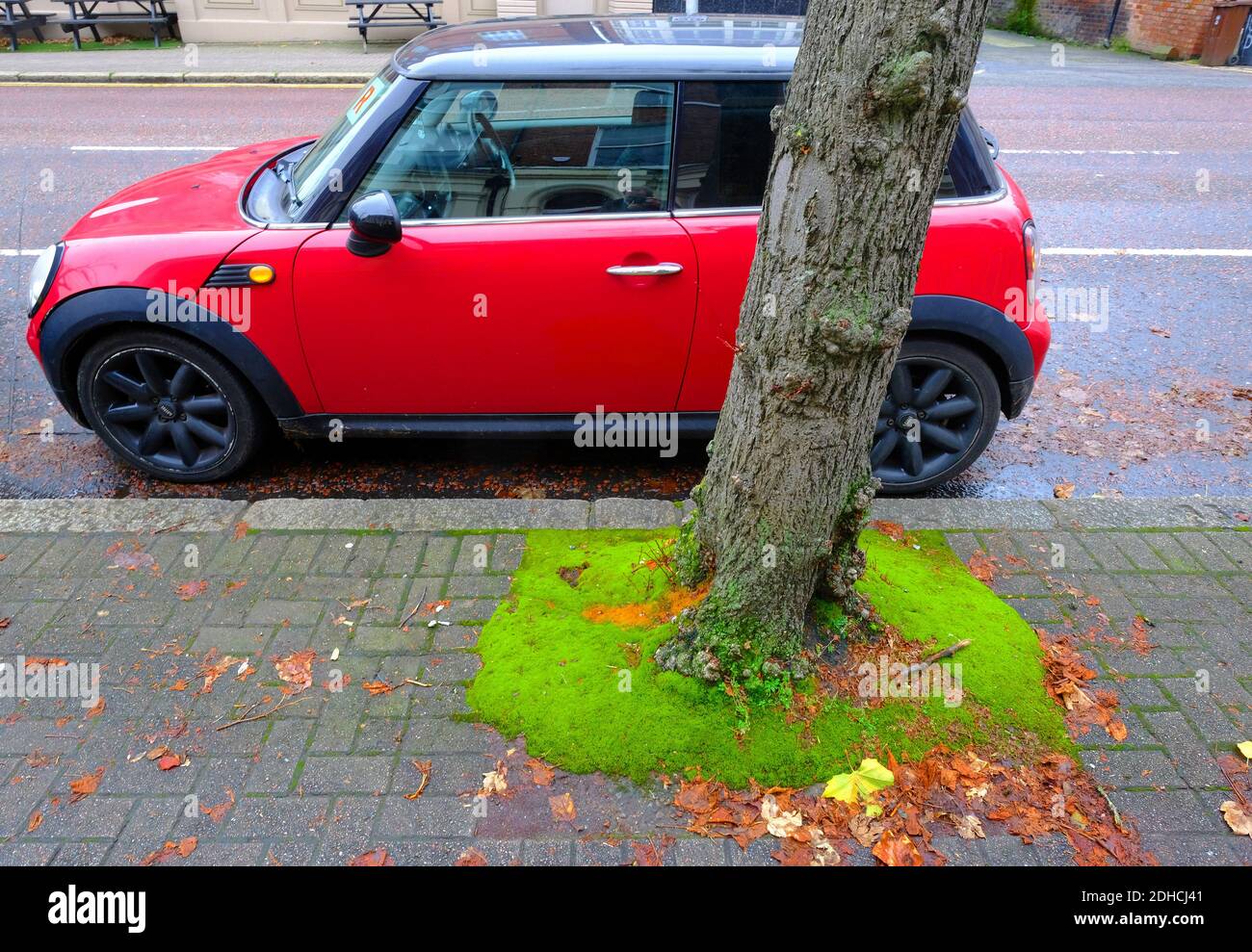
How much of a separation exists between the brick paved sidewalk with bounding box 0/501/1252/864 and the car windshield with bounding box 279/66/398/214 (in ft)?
4.51

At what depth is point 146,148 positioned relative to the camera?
387 inches

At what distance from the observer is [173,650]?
314 centimetres

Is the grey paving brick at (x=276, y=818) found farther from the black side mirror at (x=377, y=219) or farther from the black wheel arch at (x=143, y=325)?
the black side mirror at (x=377, y=219)

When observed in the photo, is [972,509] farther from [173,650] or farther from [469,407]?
[173,650]

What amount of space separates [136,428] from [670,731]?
2971 mm

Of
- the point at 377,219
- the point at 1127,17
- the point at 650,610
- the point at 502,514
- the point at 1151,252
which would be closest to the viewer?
the point at 650,610

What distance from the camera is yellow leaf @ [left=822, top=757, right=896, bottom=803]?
8.62 feet

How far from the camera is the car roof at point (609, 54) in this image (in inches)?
144

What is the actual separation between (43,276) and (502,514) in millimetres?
2262

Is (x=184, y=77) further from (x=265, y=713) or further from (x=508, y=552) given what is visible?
(x=265, y=713)

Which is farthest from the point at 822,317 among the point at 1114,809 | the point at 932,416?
the point at 932,416

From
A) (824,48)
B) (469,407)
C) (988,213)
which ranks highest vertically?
(824,48)

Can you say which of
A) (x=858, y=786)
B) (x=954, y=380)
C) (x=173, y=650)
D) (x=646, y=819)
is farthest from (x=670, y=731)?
(x=954, y=380)

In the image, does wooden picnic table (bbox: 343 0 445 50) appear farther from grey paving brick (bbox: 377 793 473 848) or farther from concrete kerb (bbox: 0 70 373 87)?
grey paving brick (bbox: 377 793 473 848)
